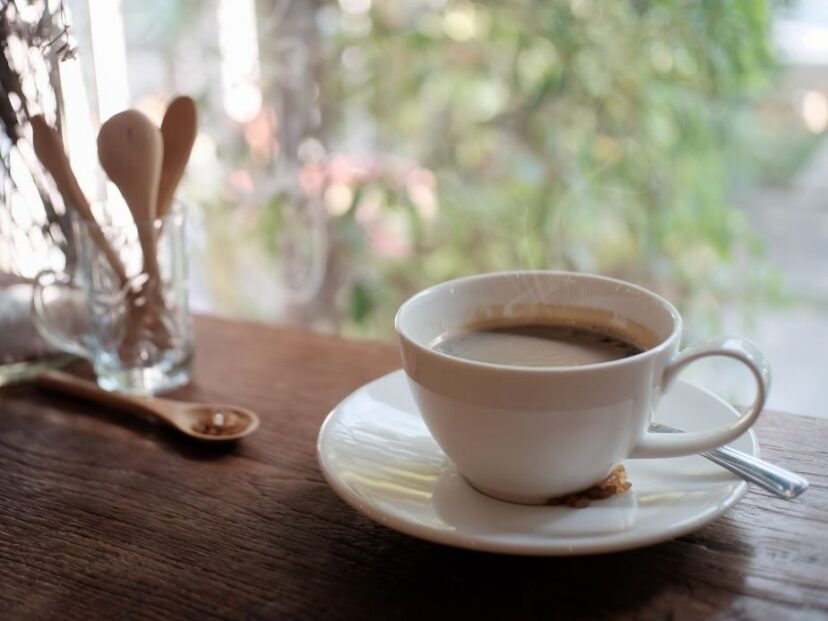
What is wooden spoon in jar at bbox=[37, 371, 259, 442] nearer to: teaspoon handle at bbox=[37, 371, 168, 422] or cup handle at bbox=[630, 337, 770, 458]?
teaspoon handle at bbox=[37, 371, 168, 422]

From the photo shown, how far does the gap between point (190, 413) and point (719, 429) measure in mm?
420

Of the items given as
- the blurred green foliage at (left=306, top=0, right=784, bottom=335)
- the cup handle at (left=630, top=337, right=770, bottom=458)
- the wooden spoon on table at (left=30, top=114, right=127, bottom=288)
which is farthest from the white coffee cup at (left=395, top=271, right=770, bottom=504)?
the blurred green foliage at (left=306, top=0, right=784, bottom=335)

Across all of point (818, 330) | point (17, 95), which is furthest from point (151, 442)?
point (818, 330)

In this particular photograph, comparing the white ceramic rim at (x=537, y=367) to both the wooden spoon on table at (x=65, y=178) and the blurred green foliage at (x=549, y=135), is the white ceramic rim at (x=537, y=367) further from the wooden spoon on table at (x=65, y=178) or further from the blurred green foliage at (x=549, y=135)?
the blurred green foliage at (x=549, y=135)

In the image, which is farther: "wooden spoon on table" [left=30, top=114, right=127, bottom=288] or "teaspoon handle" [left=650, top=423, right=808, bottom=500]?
"wooden spoon on table" [left=30, top=114, right=127, bottom=288]

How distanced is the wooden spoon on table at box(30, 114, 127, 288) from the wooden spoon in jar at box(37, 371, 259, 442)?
100 millimetres

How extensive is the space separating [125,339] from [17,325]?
14 centimetres

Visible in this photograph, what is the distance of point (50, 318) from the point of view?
0.84 metres

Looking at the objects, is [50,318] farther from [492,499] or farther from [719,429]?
[719,429]

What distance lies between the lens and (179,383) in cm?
81

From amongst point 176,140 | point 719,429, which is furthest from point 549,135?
point 719,429

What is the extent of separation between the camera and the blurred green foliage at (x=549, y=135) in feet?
4.67

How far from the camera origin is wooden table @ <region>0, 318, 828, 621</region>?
1.61 ft

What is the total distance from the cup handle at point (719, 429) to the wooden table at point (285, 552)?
57 mm
